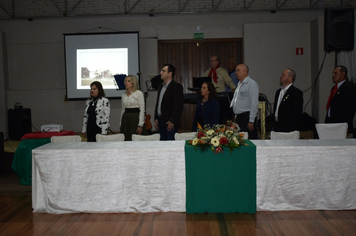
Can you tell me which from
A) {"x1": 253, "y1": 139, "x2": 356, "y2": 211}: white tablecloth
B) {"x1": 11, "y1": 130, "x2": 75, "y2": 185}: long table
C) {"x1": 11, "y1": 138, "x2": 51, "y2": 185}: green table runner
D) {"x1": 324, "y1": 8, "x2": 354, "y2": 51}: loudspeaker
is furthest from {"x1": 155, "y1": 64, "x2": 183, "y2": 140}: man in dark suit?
{"x1": 324, "y1": 8, "x2": 354, "y2": 51}: loudspeaker

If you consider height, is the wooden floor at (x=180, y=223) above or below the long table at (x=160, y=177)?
below

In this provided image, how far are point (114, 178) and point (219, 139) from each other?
3.65ft

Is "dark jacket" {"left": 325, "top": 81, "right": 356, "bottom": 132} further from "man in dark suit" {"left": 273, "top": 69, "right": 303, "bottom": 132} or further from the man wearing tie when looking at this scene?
the man wearing tie

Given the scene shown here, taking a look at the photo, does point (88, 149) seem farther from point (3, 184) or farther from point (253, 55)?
point (253, 55)

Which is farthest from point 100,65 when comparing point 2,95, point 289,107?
point 289,107

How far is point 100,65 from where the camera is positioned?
943 cm

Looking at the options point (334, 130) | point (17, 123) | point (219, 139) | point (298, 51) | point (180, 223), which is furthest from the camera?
point (298, 51)

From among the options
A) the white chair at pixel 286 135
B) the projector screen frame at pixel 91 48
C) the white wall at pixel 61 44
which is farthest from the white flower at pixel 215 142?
the white wall at pixel 61 44

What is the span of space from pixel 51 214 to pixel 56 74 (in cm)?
665

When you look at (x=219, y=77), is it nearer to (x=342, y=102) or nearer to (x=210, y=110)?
(x=210, y=110)

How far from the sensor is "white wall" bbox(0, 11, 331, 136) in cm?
940

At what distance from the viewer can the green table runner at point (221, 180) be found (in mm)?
3523

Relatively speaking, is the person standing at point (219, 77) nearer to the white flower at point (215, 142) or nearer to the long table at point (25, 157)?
the long table at point (25, 157)

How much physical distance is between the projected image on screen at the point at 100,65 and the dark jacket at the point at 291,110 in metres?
5.30
